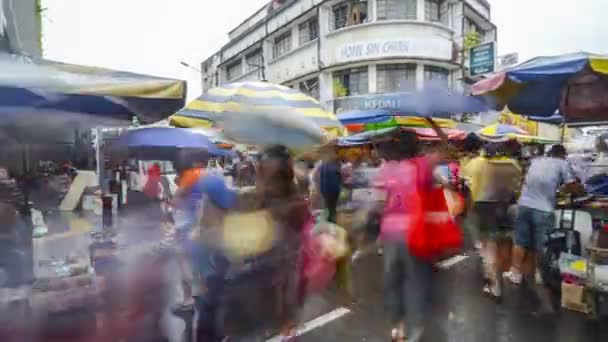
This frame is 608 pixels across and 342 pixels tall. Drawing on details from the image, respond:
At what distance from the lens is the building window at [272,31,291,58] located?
3112cm

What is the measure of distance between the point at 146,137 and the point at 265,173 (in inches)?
168

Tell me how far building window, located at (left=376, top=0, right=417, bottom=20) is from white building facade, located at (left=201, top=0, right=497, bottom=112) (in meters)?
0.05

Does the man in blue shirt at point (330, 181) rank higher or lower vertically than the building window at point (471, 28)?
lower

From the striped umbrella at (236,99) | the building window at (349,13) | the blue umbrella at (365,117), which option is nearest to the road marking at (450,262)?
the striped umbrella at (236,99)

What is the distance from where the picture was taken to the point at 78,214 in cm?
720

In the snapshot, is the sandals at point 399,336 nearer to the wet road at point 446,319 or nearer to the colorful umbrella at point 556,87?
Result: the wet road at point 446,319

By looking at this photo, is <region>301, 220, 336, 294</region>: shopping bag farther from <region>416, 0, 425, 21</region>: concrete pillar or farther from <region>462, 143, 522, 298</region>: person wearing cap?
<region>416, 0, 425, 21</region>: concrete pillar

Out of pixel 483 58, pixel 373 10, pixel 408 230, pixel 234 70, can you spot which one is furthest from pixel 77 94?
pixel 234 70

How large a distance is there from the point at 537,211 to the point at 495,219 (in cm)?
63

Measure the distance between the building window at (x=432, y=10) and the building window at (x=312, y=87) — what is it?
7.53 m

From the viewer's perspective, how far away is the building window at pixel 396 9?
2334 cm

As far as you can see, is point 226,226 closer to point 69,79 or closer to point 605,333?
point 69,79

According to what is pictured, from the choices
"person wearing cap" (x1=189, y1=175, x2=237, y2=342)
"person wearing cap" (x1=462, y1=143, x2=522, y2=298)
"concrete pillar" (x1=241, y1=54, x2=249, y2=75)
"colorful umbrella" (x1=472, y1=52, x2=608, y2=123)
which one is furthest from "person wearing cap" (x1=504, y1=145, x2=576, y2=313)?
"concrete pillar" (x1=241, y1=54, x2=249, y2=75)

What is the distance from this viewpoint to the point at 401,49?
22.7 metres
